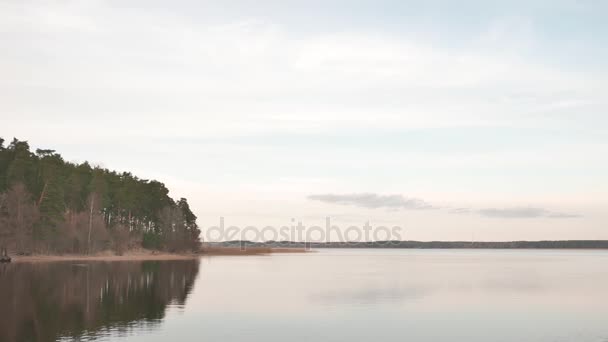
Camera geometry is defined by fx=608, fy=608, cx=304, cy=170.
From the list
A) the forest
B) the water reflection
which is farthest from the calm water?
the forest

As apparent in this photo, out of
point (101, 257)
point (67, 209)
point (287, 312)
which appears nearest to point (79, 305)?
point (287, 312)

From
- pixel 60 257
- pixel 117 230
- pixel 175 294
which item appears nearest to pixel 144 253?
pixel 117 230

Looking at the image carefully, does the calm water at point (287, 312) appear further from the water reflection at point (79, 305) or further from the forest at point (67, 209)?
the forest at point (67, 209)

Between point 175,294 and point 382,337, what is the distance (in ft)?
96.6

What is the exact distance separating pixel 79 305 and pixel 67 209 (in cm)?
11367

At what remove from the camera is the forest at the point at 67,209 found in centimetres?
12825

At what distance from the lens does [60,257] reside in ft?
464

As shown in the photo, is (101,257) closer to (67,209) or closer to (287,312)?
(67,209)

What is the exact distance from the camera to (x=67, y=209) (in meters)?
153

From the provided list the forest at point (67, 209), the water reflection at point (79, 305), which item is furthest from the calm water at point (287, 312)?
the forest at point (67, 209)

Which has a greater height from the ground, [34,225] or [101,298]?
[34,225]

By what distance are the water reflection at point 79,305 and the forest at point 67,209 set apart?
59605 millimetres

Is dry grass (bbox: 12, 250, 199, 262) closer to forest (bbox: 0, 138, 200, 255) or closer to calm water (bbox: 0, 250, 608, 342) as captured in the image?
forest (bbox: 0, 138, 200, 255)

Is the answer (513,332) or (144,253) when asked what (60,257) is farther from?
(513,332)
